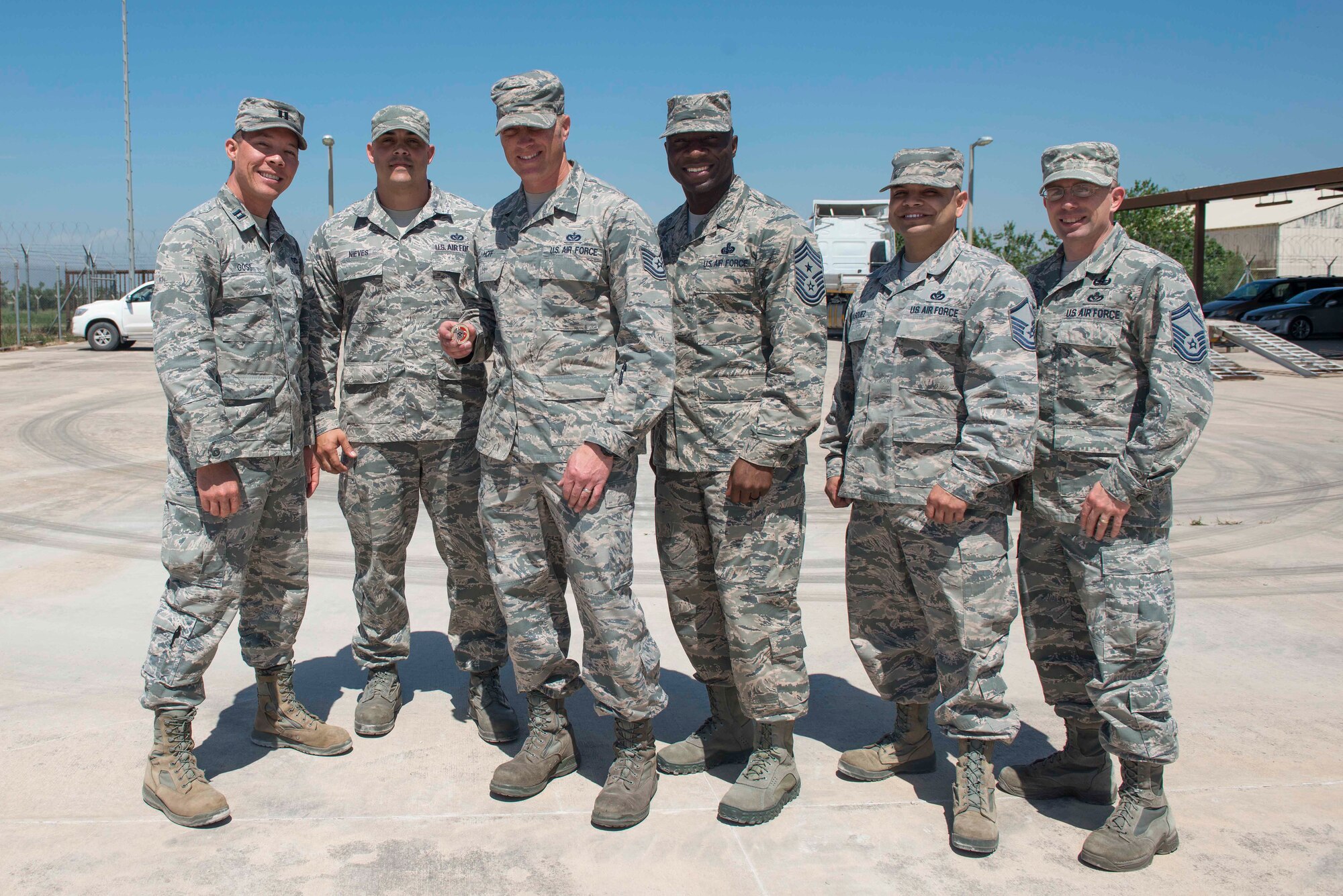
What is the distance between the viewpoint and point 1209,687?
420cm

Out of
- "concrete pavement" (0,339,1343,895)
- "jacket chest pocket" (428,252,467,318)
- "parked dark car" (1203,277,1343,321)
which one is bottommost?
"concrete pavement" (0,339,1343,895)

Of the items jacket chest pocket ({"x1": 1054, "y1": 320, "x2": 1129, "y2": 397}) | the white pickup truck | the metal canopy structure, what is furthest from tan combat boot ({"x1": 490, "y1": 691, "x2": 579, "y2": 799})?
the white pickup truck

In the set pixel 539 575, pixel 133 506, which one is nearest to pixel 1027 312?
pixel 539 575

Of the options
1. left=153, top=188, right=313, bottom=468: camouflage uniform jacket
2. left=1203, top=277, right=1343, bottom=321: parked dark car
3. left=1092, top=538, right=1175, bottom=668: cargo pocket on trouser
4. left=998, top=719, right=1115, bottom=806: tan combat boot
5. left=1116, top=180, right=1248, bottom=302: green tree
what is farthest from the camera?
left=1116, top=180, right=1248, bottom=302: green tree

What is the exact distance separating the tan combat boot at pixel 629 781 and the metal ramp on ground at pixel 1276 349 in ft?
60.1

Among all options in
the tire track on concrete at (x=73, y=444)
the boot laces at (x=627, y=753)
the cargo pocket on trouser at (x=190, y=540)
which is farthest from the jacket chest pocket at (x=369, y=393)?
the tire track on concrete at (x=73, y=444)

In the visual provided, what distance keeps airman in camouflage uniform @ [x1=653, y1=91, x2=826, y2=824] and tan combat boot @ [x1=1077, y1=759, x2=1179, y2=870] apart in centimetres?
94

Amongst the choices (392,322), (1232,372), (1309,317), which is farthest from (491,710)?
(1309,317)

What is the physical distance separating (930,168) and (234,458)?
2.40 meters

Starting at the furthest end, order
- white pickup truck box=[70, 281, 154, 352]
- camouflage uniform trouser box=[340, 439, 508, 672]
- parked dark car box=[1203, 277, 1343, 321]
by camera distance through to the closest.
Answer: parked dark car box=[1203, 277, 1343, 321]
white pickup truck box=[70, 281, 154, 352]
camouflage uniform trouser box=[340, 439, 508, 672]

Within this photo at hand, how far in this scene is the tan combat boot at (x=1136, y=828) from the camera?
2.89 meters

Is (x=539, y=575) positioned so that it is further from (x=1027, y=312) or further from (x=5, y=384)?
(x=5, y=384)

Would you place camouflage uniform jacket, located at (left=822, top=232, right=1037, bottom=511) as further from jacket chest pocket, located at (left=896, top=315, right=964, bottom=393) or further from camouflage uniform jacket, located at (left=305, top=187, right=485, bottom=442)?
camouflage uniform jacket, located at (left=305, top=187, right=485, bottom=442)

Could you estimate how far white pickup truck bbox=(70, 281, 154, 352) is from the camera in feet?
68.9
